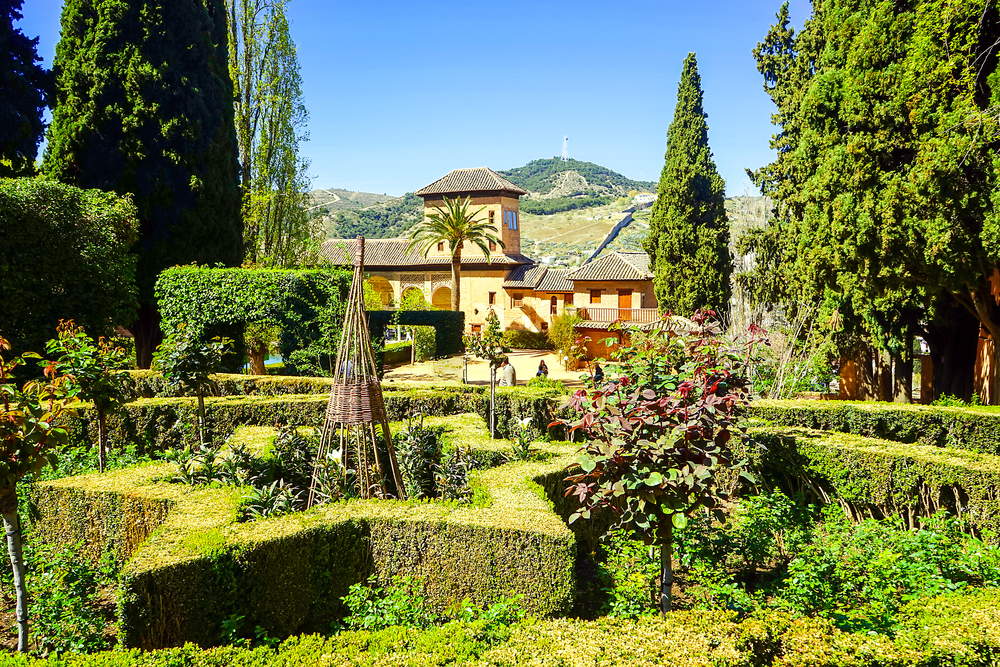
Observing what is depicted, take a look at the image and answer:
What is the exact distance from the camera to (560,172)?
14100 cm

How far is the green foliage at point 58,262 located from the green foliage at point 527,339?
77.1 ft

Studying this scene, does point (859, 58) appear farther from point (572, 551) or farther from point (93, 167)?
point (93, 167)

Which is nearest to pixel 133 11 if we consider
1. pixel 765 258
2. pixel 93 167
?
pixel 93 167

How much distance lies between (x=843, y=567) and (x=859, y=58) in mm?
9826

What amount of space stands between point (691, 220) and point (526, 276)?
625 inches

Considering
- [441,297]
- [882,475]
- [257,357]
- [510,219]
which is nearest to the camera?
[882,475]

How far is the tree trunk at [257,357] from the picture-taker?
19703 millimetres

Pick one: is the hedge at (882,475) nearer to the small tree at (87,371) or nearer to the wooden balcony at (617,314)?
the small tree at (87,371)

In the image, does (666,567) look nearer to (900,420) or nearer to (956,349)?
(900,420)

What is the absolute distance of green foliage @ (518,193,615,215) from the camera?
11000 cm

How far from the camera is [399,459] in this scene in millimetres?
7664

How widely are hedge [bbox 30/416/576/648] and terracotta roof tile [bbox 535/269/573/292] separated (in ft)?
98.9

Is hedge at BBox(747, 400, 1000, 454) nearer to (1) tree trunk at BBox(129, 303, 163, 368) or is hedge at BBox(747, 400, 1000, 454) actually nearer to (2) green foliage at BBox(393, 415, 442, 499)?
(2) green foliage at BBox(393, 415, 442, 499)

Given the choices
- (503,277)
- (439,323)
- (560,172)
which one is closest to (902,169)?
(439,323)
